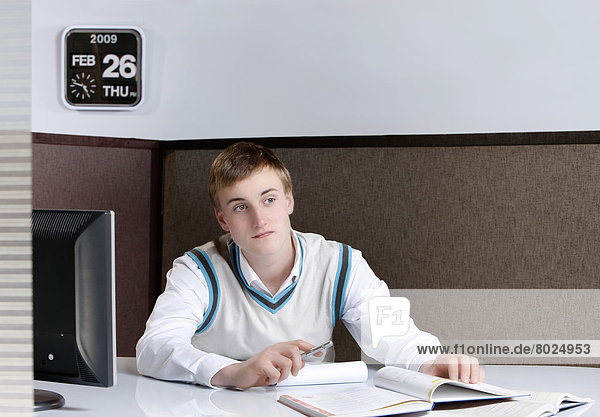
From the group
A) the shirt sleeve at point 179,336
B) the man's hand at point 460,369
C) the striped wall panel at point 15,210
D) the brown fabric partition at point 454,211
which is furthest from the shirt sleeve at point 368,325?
the striped wall panel at point 15,210

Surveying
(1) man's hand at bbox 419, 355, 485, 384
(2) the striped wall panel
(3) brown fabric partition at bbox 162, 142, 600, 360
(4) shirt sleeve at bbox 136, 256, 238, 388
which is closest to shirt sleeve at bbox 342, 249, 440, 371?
(1) man's hand at bbox 419, 355, 485, 384

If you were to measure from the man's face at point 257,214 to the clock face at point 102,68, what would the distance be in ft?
2.79

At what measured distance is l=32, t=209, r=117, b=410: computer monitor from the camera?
94 centimetres

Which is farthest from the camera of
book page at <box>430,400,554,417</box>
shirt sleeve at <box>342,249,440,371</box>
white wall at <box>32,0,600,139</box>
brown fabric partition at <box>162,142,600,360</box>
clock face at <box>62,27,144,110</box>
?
clock face at <box>62,27,144,110</box>

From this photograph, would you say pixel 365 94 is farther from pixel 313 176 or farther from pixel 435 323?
pixel 435 323

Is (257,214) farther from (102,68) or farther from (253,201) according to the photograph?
(102,68)

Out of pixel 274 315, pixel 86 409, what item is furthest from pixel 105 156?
pixel 86 409

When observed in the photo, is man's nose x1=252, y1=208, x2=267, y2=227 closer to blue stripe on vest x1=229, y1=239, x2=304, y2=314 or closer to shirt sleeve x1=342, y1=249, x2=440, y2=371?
blue stripe on vest x1=229, y1=239, x2=304, y2=314

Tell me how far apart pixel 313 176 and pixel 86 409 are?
99 cm

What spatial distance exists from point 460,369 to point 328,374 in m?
0.23

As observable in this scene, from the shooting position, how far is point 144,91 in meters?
2.11

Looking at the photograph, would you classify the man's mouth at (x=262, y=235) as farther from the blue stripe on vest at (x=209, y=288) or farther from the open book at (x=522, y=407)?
the open book at (x=522, y=407)

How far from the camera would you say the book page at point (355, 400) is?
34.4 inches

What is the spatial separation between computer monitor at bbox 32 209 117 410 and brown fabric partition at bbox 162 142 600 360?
0.87 meters
